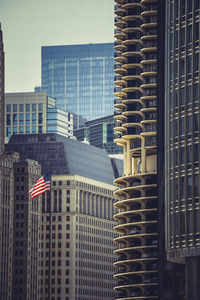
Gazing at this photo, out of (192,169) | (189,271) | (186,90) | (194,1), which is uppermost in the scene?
(194,1)

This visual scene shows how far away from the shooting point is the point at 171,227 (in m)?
197

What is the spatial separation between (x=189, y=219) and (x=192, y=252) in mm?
5333

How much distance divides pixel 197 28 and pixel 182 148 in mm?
18913

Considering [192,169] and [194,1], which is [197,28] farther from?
[192,169]

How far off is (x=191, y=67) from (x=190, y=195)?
20968 millimetres

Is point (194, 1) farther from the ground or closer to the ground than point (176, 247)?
farther from the ground

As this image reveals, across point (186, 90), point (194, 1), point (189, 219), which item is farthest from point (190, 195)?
point (194, 1)

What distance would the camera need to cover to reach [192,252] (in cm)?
18712

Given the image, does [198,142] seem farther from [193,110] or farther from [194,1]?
[194,1]

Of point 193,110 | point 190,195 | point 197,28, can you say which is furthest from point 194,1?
point 190,195

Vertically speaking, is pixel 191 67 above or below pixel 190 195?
above

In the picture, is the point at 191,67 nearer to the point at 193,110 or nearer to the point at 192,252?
the point at 193,110

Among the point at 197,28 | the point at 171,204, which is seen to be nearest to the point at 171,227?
the point at 171,204

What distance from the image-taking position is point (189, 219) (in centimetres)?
18962
